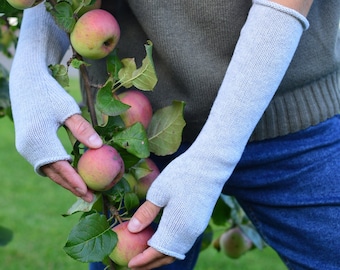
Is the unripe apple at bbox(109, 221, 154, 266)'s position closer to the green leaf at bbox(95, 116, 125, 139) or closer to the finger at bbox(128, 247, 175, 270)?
the finger at bbox(128, 247, 175, 270)

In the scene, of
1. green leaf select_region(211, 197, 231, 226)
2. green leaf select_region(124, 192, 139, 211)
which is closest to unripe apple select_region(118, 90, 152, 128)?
green leaf select_region(124, 192, 139, 211)

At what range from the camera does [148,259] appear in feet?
3.75

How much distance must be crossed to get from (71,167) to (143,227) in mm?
153

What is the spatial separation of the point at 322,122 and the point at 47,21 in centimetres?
57

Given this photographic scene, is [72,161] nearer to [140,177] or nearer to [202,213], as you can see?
[140,177]

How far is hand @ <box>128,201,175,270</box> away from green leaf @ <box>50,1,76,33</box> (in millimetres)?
333

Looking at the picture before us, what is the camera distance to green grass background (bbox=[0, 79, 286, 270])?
3.27m

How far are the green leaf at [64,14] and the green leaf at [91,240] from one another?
326 millimetres

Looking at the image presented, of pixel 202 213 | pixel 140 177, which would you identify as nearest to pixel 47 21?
pixel 140 177

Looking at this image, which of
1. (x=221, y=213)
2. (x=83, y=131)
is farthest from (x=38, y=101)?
(x=221, y=213)

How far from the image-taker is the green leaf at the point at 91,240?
3.70 ft

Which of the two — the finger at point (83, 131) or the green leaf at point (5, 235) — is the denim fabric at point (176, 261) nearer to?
the finger at point (83, 131)

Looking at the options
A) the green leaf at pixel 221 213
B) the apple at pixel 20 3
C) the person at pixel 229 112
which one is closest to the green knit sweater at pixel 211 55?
the person at pixel 229 112

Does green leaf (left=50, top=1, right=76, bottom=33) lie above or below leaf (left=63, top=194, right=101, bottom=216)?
above
